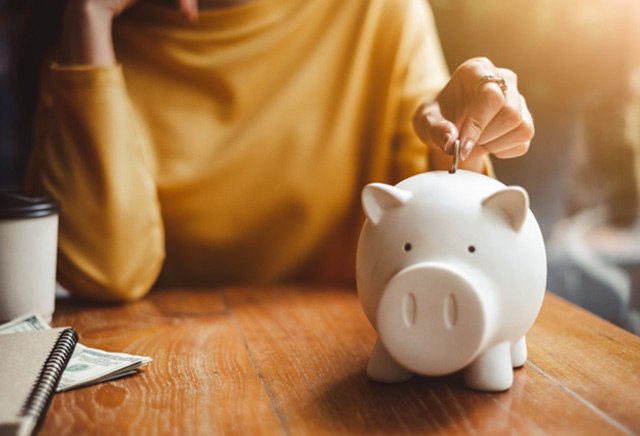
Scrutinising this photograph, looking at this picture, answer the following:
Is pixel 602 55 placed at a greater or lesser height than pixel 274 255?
greater

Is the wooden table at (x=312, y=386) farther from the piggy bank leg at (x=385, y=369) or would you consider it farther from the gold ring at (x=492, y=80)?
the gold ring at (x=492, y=80)

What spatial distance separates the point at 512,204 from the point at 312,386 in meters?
0.26

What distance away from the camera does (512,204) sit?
0.57m

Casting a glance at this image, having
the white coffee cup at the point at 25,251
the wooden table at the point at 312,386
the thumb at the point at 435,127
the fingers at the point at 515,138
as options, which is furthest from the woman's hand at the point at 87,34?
the fingers at the point at 515,138

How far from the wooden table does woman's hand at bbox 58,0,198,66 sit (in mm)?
394

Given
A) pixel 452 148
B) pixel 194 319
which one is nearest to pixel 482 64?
pixel 452 148

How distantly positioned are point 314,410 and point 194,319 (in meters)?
0.36

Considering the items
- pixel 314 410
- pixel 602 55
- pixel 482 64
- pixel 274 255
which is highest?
pixel 482 64

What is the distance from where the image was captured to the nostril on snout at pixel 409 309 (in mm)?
549

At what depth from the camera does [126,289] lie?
3.23ft

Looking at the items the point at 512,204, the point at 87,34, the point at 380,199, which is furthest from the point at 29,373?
the point at 87,34

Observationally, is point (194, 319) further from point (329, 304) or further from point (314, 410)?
point (314, 410)

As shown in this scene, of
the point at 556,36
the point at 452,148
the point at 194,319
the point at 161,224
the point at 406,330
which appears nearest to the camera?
the point at 406,330

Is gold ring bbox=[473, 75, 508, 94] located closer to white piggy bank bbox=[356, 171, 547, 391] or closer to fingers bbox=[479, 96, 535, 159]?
fingers bbox=[479, 96, 535, 159]
